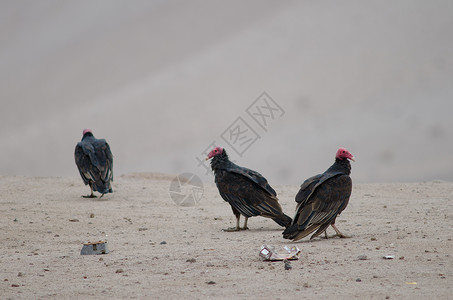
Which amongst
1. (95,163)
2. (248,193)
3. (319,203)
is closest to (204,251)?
(319,203)

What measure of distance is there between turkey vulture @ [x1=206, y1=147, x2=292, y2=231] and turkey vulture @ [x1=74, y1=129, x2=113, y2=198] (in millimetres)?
3959

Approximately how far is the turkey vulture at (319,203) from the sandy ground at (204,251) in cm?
22

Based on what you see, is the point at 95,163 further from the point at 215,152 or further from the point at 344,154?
the point at 344,154

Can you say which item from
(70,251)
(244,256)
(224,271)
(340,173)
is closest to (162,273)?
(224,271)

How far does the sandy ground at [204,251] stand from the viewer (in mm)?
5902

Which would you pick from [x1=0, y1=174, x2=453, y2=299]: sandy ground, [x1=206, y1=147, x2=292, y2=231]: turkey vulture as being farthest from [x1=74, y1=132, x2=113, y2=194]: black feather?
[x1=206, y1=147, x2=292, y2=231]: turkey vulture

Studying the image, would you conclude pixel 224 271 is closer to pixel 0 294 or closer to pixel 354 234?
pixel 0 294

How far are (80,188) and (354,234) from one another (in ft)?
27.3

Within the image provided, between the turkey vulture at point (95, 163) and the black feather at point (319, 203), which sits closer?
the black feather at point (319, 203)

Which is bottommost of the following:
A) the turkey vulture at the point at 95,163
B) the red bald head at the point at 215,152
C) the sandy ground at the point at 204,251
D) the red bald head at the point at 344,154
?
the sandy ground at the point at 204,251

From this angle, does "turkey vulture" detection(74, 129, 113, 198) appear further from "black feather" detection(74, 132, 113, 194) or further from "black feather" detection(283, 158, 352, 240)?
"black feather" detection(283, 158, 352, 240)

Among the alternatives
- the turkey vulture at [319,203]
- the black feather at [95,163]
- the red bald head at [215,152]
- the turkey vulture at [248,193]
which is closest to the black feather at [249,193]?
the turkey vulture at [248,193]

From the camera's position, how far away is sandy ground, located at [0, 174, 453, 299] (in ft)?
19.4

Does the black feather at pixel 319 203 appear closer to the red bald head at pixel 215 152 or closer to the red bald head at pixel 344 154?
the red bald head at pixel 344 154
